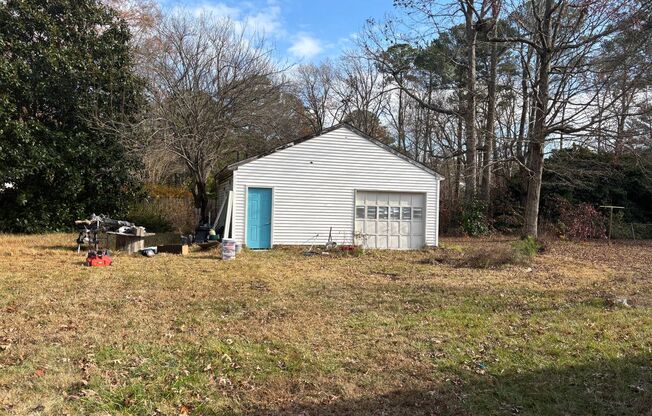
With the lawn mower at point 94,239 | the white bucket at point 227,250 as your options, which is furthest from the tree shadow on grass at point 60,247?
the white bucket at point 227,250

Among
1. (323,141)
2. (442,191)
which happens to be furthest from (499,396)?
(442,191)

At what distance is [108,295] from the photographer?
7.52 metres

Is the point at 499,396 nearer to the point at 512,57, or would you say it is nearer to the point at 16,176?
the point at 16,176

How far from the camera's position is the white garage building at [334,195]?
14961 mm

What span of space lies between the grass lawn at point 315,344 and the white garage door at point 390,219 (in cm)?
605

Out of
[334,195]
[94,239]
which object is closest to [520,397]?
[94,239]

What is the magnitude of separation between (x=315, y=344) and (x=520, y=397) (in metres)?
2.17

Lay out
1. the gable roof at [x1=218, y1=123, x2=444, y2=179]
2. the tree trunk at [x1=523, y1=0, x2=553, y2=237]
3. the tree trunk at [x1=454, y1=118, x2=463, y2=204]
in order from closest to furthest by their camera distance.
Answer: the gable roof at [x1=218, y1=123, x2=444, y2=179] < the tree trunk at [x1=523, y1=0, x2=553, y2=237] < the tree trunk at [x1=454, y1=118, x2=463, y2=204]

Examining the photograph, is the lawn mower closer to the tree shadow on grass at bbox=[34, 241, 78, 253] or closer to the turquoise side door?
the tree shadow on grass at bbox=[34, 241, 78, 253]

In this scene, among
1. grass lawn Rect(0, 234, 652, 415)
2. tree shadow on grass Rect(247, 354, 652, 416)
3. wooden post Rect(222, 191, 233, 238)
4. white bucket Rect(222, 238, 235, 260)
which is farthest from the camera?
wooden post Rect(222, 191, 233, 238)

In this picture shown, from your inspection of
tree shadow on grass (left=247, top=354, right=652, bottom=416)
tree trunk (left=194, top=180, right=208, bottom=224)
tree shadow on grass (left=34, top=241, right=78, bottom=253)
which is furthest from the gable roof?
tree shadow on grass (left=247, top=354, right=652, bottom=416)

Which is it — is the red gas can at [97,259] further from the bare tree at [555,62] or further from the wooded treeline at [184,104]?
the bare tree at [555,62]

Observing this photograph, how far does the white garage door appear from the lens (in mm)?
16109

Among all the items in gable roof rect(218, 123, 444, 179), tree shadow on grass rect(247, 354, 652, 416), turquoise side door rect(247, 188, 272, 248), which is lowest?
tree shadow on grass rect(247, 354, 652, 416)
